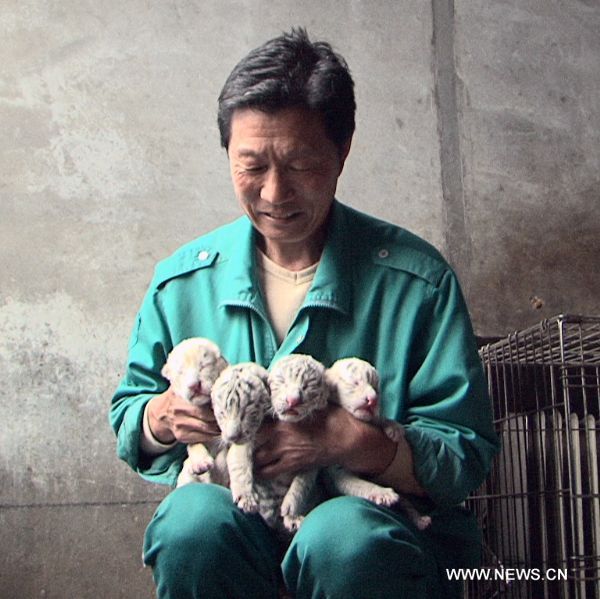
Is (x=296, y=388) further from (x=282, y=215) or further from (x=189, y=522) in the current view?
(x=282, y=215)

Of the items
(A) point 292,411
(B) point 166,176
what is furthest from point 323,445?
(B) point 166,176

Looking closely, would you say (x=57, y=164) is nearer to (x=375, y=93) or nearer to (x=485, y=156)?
(x=375, y=93)

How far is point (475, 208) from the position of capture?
2891 millimetres

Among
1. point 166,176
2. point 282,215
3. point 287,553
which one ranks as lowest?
point 287,553

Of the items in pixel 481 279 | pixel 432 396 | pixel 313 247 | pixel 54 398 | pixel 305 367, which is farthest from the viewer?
pixel 481 279

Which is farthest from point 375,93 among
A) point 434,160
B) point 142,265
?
point 142,265

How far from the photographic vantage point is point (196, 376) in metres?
1.35

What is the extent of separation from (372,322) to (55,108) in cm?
159

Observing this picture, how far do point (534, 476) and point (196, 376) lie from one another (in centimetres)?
142

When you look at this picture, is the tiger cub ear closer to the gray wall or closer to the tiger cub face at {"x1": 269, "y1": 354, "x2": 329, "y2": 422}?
the tiger cub face at {"x1": 269, "y1": 354, "x2": 329, "y2": 422}

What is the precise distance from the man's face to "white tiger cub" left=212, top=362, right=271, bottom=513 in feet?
0.99

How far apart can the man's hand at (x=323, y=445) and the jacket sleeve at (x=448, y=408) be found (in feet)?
0.23

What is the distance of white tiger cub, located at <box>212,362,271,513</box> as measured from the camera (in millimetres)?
1302

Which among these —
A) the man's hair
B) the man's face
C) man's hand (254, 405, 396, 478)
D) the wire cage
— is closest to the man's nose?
the man's face
